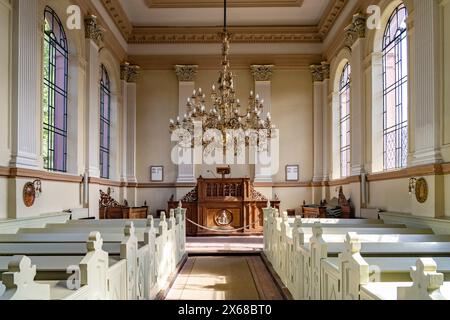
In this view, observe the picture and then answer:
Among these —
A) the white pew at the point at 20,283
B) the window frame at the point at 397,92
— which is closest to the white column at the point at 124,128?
the window frame at the point at 397,92

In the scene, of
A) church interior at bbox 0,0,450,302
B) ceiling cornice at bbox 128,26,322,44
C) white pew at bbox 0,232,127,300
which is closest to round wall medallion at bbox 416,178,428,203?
church interior at bbox 0,0,450,302

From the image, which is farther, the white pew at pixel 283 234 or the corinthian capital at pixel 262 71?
the corinthian capital at pixel 262 71

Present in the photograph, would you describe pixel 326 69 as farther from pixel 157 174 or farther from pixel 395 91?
pixel 157 174

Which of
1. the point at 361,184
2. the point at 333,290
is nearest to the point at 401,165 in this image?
the point at 361,184

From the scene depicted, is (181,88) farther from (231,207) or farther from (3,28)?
(3,28)

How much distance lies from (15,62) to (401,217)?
22.2 ft

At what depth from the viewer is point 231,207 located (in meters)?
12.0

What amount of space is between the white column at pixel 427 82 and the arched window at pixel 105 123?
8.13 m

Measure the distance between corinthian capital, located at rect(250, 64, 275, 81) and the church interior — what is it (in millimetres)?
44

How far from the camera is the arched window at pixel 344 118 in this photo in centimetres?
1218

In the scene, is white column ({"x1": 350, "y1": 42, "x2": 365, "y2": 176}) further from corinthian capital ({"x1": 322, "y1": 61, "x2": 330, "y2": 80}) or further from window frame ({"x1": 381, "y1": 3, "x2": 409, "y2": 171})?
corinthian capital ({"x1": 322, "y1": 61, "x2": 330, "y2": 80})

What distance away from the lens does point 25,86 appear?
7098mm

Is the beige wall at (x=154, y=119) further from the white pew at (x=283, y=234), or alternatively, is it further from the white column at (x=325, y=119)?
the white pew at (x=283, y=234)

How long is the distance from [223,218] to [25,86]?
6.41 metres
